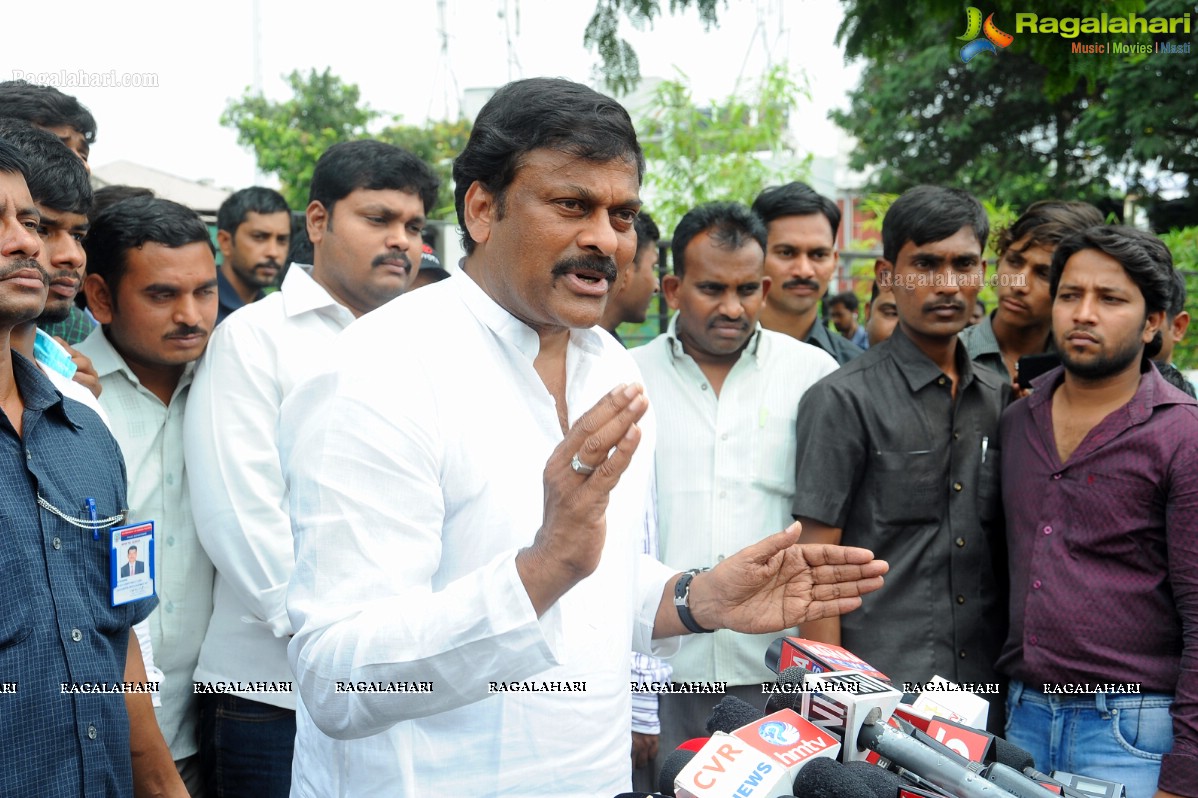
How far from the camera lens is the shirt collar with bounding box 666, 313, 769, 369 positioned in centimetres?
394

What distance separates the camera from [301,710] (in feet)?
7.27

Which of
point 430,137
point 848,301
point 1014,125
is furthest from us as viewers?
point 430,137

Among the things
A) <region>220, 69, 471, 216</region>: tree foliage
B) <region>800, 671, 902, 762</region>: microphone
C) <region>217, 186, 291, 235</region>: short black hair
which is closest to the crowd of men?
Answer: <region>800, 671, 902, 762</region>: microphone

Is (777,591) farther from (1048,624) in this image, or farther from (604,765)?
(1048,624)

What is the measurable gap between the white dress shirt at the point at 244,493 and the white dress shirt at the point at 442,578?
2.83 feet

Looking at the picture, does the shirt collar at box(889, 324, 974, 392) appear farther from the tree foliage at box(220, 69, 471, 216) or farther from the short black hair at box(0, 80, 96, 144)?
the tree foliage at box(220, 69, 471, 216)

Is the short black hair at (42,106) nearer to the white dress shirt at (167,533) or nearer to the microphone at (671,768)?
the white dress shirt at (167,533)

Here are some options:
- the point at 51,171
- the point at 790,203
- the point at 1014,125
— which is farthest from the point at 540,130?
the point at 1014,125

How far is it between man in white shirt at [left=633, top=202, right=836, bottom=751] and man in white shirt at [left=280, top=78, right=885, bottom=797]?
53.1 inches

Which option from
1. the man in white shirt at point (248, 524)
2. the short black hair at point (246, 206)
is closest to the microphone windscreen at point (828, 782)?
the man in white shirt at point (248, 524)

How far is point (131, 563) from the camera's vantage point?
96.3 inches

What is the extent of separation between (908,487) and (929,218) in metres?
0.96

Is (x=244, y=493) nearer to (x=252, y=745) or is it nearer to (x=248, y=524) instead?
(x=248, y=524)

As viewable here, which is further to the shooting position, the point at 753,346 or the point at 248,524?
the point at 753,346
